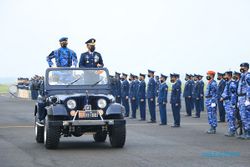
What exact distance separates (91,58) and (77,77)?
3.54ft

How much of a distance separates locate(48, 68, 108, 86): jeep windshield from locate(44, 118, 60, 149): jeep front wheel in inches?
62.0

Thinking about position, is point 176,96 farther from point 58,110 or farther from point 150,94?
point 58,110

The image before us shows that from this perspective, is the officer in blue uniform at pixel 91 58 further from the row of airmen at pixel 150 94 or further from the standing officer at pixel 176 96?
the standing officer at pixel 176 96

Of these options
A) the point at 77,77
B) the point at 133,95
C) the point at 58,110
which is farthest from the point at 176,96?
the point at 58,110

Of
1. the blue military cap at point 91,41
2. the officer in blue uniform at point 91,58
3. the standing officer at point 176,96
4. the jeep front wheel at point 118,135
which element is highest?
the blue military cap at point 91,41

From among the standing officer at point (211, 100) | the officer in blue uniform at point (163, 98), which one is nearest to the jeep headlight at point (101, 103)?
the standing officer at point (211, 100)

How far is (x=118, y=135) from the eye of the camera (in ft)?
49.3

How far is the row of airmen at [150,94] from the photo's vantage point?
24.5 m

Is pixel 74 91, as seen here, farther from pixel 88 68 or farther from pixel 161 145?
pixel 161 145

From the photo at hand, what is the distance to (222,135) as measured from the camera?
64.4 ft

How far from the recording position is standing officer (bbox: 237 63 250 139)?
1781 cm

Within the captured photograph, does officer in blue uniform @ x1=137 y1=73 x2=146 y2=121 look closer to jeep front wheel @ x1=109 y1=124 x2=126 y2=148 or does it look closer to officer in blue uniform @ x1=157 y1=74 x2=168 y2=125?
officer in blue uniform @ x1=157 y1=74 x2=168 y2=125

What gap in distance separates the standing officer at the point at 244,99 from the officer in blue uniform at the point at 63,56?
14.3 ft

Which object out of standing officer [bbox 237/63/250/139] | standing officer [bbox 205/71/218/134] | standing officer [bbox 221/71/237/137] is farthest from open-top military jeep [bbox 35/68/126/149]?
standing officer [bbox 205/71/218/134]
